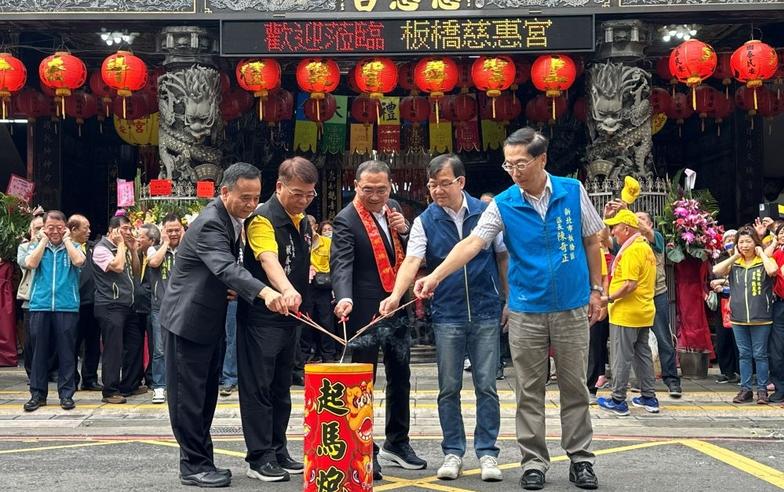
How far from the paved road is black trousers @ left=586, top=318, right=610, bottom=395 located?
18.4 inches

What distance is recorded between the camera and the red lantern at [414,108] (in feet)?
53.6

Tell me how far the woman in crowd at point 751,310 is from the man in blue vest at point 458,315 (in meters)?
4.65

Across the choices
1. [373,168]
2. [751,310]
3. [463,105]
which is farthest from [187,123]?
[373,168]

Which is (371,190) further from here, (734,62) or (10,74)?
(10,74)

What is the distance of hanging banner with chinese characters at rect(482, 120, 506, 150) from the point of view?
59.1 ft

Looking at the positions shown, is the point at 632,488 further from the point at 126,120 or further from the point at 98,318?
the point at 126,120

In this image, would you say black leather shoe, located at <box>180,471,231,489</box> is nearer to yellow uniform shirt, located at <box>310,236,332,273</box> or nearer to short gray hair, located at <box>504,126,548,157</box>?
short gray hair, located at <box>504,126,548,157</box>

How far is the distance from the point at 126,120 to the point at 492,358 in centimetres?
1254

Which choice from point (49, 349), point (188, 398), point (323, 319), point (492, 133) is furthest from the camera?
point (492, 133)

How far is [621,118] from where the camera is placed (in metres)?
13.7

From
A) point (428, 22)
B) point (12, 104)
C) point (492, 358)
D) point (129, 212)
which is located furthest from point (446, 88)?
point (492, 358)

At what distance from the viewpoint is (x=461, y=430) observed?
20.4 feet

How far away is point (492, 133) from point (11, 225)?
896 centimetres

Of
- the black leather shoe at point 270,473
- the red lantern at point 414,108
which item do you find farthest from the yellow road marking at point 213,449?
the red lantern at point 414,108
